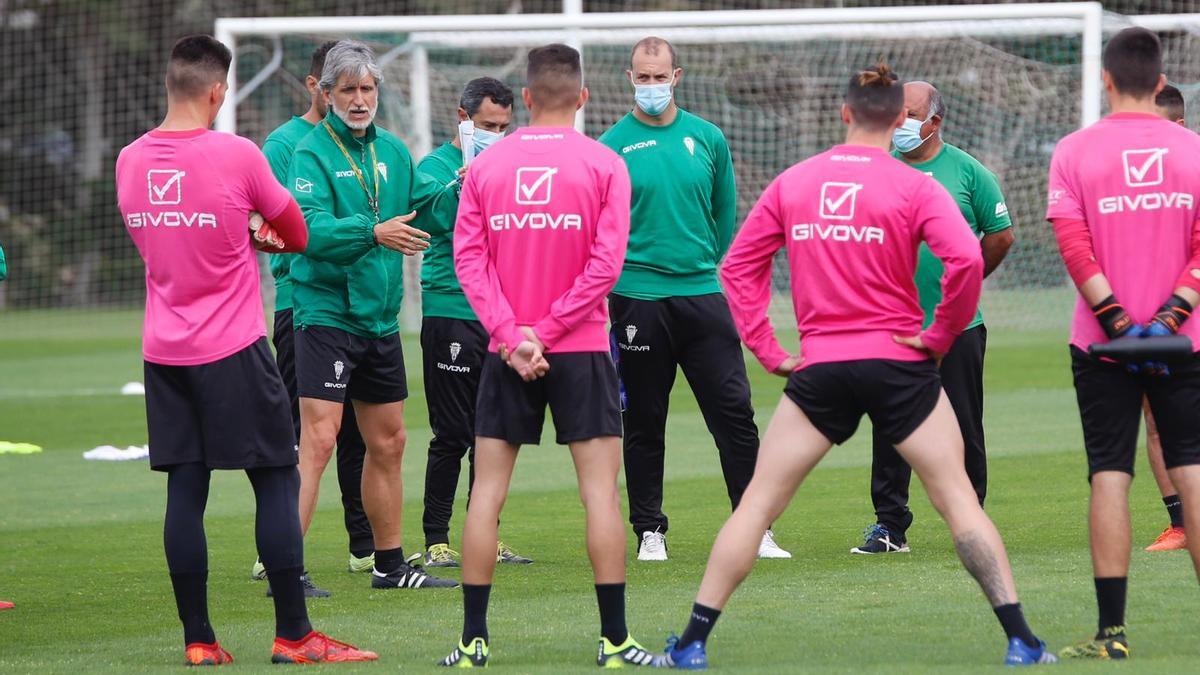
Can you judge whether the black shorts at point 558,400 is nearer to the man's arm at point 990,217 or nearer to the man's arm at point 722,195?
the man's arm at point 722,195

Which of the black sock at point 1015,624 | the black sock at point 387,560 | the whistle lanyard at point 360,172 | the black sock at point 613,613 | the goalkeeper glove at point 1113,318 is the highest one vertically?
the whistle lanyard at point 360,172

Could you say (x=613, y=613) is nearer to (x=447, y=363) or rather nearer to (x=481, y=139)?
(x=447, y=363)

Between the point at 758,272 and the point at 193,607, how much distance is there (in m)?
2.29

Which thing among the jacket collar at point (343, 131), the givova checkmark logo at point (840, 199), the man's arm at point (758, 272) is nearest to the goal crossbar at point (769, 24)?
the jacket collar at point (343, 131)

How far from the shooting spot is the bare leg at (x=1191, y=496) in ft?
18.6

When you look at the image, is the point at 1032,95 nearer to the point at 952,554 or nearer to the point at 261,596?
the point at 952,554

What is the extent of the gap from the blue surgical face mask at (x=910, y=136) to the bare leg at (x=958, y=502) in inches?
103

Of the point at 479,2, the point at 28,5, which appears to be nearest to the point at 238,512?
the point at 479,2

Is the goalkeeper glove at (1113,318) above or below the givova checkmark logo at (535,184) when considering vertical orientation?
below

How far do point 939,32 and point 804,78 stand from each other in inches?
153

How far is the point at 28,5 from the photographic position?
33.8 metres

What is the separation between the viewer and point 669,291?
26.3 feet

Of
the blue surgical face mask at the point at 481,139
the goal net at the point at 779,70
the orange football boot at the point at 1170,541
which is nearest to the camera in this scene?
the orange football boot at the point at 1170,541

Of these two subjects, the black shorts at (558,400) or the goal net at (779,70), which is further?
the goal net at (779,70)
